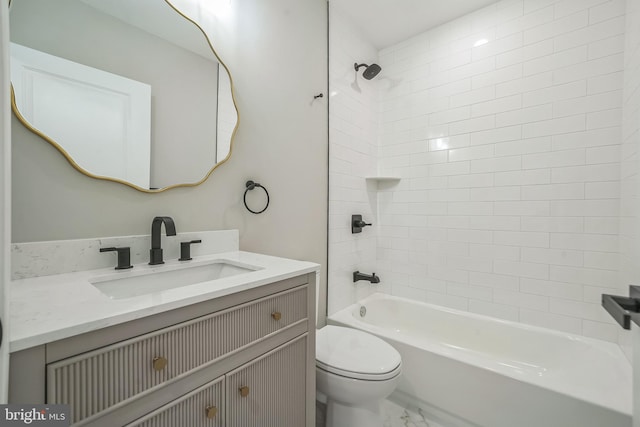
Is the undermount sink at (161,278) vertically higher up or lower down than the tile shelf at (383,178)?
lower down

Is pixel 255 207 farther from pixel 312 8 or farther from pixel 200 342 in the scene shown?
pixel 312 8

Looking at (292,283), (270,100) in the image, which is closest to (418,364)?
(292,283)

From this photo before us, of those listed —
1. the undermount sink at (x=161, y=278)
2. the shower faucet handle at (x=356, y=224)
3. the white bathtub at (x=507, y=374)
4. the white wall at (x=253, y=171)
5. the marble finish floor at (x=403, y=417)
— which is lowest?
the marble finish floor at (x=403, y=417)

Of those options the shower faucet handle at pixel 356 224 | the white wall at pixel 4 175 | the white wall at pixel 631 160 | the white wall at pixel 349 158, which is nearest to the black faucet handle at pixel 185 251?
the white wall at pixel 4 175

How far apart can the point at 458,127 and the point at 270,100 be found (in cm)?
150

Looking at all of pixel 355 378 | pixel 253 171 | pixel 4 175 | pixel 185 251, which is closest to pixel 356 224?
pixel 253 171

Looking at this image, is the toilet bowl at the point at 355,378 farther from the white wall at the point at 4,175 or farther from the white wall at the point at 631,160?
the white wall at the point at 631,160

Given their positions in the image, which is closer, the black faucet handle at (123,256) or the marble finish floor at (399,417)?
the black faucet handle at (123,256)

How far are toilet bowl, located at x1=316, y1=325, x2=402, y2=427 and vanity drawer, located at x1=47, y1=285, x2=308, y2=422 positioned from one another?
55 centimetres

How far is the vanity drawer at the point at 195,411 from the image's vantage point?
65 centimetres

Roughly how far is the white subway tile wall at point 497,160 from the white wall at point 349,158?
2 cm

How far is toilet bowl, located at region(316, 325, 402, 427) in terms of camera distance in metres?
1.22

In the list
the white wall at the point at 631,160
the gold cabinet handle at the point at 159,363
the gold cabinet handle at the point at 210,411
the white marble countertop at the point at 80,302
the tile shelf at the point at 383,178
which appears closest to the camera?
the white marble countertop at the point at 80,302

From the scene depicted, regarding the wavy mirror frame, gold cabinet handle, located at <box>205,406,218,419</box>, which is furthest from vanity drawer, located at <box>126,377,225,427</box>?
the wavy mirror frame
